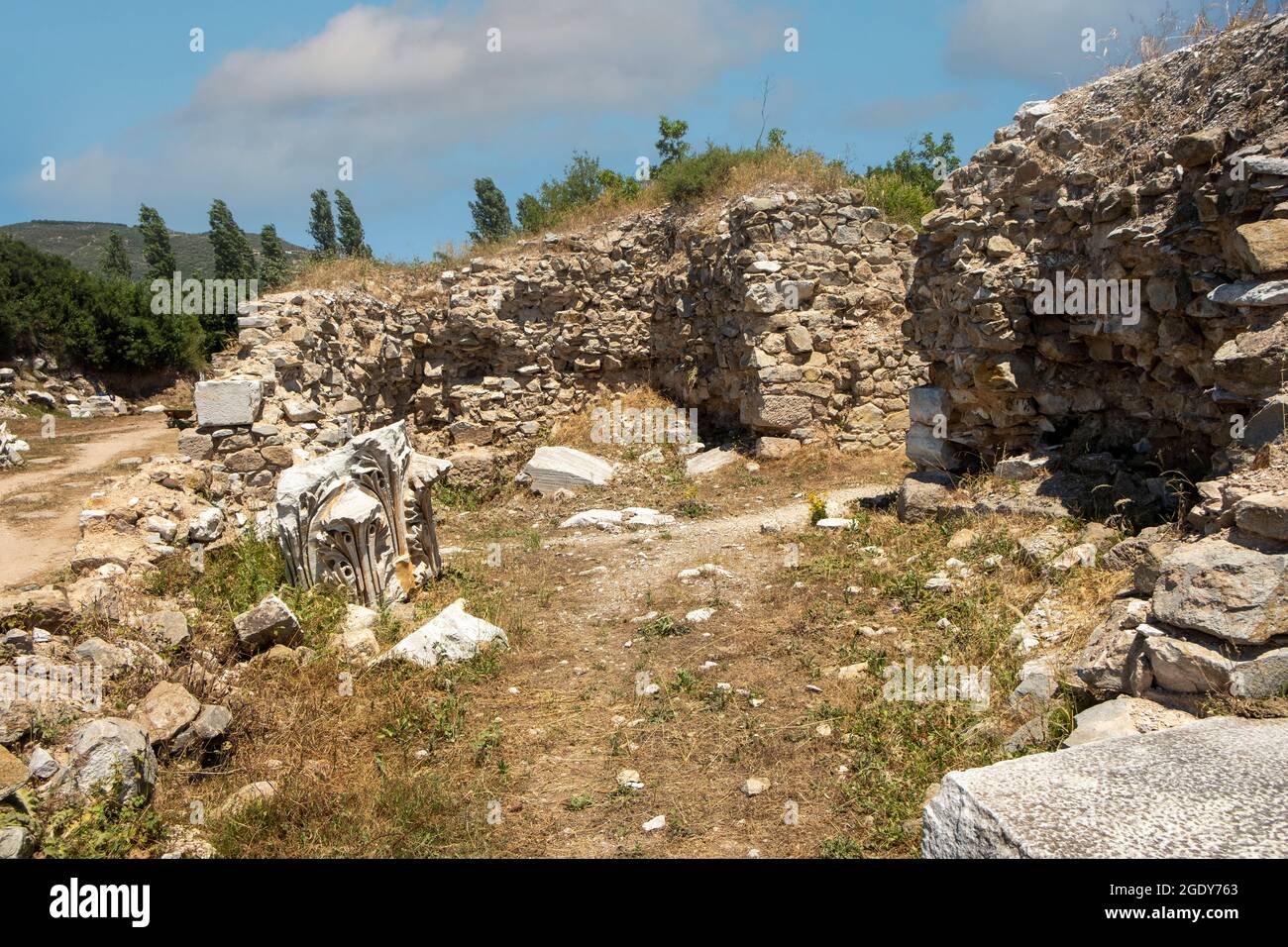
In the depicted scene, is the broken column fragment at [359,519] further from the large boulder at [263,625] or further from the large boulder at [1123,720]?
the large boulder at [1123,720]

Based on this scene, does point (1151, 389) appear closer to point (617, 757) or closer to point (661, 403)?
point (617, 757)

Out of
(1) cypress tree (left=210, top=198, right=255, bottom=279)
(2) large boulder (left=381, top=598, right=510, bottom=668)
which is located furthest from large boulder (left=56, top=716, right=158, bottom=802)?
(1) cypress tree (left=210, top=198, right=255, bottom=279)

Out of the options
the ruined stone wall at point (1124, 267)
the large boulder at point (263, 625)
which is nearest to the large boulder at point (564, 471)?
the ruined stone wall at point (1124, 267)

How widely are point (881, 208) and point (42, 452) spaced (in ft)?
43.9

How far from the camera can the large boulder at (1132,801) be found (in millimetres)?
2564

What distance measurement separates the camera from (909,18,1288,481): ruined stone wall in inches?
207

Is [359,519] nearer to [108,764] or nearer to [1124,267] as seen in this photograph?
[108,764]

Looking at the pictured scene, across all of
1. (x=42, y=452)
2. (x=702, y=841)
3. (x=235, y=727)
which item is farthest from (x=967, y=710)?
(x=42, y=452)

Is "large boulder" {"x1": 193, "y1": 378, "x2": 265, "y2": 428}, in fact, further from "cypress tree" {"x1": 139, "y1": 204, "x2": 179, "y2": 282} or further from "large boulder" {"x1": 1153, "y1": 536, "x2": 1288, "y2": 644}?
"cypress tree" {"x1": 139, "y1": 204, "x2": 179, "y2": 282}

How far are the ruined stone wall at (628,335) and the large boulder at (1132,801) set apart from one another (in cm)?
827

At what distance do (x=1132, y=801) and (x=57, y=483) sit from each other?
480 inches

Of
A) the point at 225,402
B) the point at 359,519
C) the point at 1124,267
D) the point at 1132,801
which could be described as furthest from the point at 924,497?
the point at 225,402

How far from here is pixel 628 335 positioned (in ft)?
46.8

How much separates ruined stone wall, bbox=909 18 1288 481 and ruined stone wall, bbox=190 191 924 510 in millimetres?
3174
